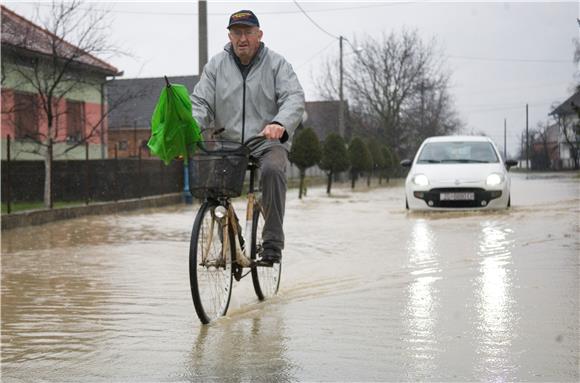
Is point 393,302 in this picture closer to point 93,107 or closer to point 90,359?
point 90,359

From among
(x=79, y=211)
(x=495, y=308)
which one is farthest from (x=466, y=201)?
(x=495, y=308)

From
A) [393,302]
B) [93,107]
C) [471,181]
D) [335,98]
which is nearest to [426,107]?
[335,98]

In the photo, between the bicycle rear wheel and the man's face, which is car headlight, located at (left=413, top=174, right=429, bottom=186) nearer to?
the bicycle rear wheel

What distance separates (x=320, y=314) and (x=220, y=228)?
890 mm

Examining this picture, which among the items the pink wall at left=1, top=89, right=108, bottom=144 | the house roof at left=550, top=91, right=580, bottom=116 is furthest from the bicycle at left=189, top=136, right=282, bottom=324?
the house roof at left=550, top=91, right=580, bottom=116

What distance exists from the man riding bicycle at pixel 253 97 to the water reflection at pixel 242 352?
29.7 inches

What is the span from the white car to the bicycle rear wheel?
8.55 metres

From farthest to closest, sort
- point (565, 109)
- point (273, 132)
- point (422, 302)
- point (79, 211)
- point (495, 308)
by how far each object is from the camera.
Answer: point (565, 109)
point (79, 211)
point (422, 302)
point (495, 308)
point (273, 132)

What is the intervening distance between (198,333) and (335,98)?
66.5 metres

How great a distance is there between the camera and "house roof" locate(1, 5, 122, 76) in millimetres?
19047

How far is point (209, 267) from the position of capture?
5.71 m

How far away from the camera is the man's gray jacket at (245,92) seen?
242 inches

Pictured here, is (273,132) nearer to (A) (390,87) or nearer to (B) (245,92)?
(B) (245,92)

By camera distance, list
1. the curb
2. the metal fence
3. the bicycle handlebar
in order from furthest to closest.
Answer: 1. the metal fence
2. the curb
3. the bicycle handlebar
